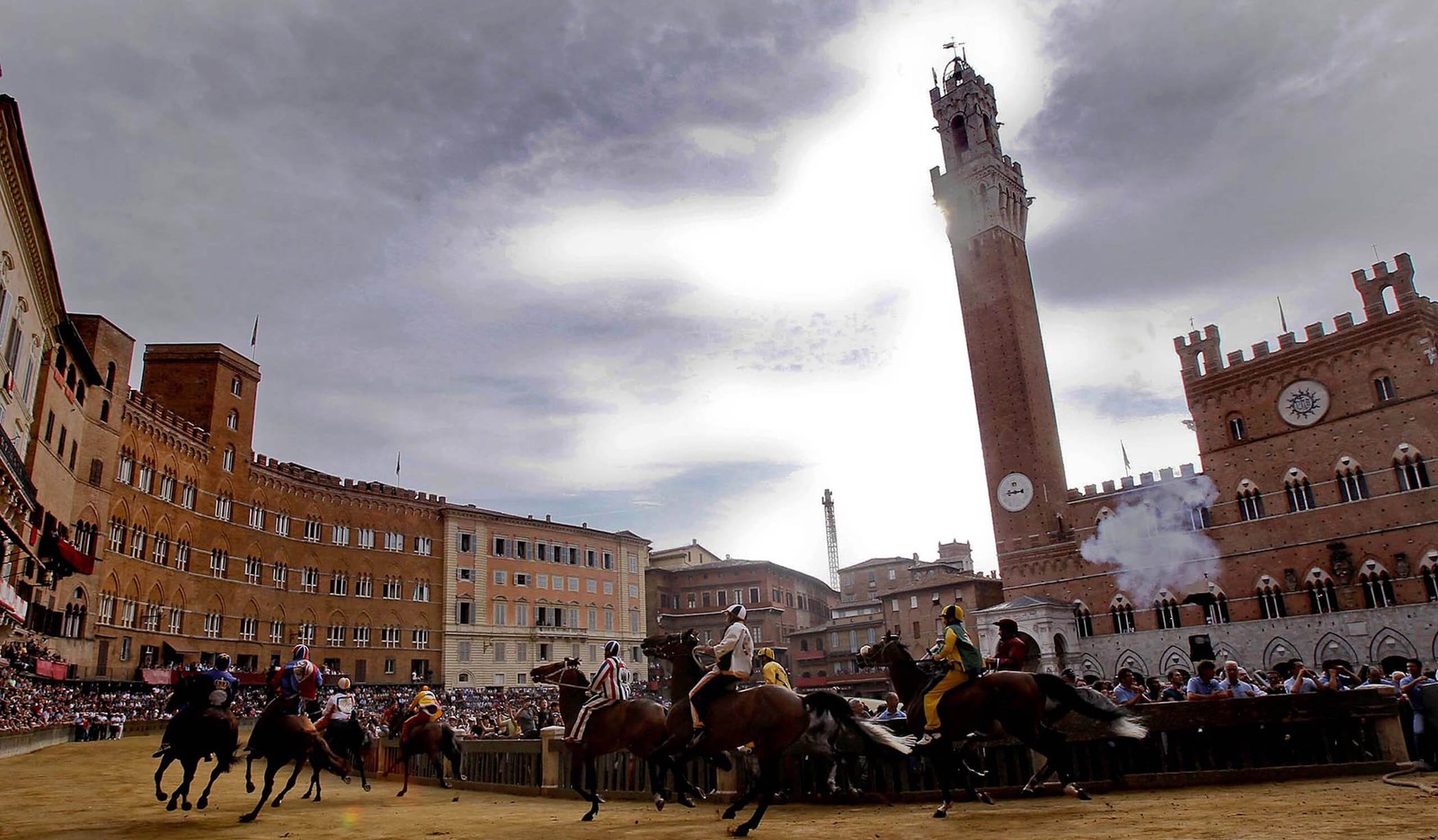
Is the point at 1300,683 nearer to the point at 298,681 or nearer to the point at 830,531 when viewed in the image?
the point at 298,681

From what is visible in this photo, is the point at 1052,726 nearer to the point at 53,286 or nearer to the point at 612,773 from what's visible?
the point at 612,773

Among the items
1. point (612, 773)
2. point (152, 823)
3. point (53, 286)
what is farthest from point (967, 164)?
point (152, 823)

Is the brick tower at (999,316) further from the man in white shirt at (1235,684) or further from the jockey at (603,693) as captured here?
the jockey at (603,693)

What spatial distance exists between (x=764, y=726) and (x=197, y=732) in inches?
321

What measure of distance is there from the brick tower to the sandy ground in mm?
47652

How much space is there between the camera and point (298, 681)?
45.1 feet

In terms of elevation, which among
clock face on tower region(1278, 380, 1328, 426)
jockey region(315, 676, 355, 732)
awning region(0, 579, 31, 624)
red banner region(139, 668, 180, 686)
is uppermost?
clock face on tower region(1278, 380, 1328, 426)

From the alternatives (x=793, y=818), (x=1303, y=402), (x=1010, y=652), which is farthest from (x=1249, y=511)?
(x=793, y=818)

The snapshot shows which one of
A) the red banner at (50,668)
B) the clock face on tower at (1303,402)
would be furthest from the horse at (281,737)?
the clock face on tower at (1303,402)

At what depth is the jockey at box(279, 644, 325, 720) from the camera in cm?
1336

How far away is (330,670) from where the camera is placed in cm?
5659

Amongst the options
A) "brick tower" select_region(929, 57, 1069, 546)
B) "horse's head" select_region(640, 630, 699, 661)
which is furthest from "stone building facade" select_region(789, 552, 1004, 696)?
"horse's head" select_region(640, 630, 699, 661)

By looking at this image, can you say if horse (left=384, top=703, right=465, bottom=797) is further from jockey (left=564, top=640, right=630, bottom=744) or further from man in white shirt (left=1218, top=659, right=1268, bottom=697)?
man in white shirt (left=1218, top=659, right=1268, bottom=697)

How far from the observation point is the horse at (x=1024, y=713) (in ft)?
35.6
